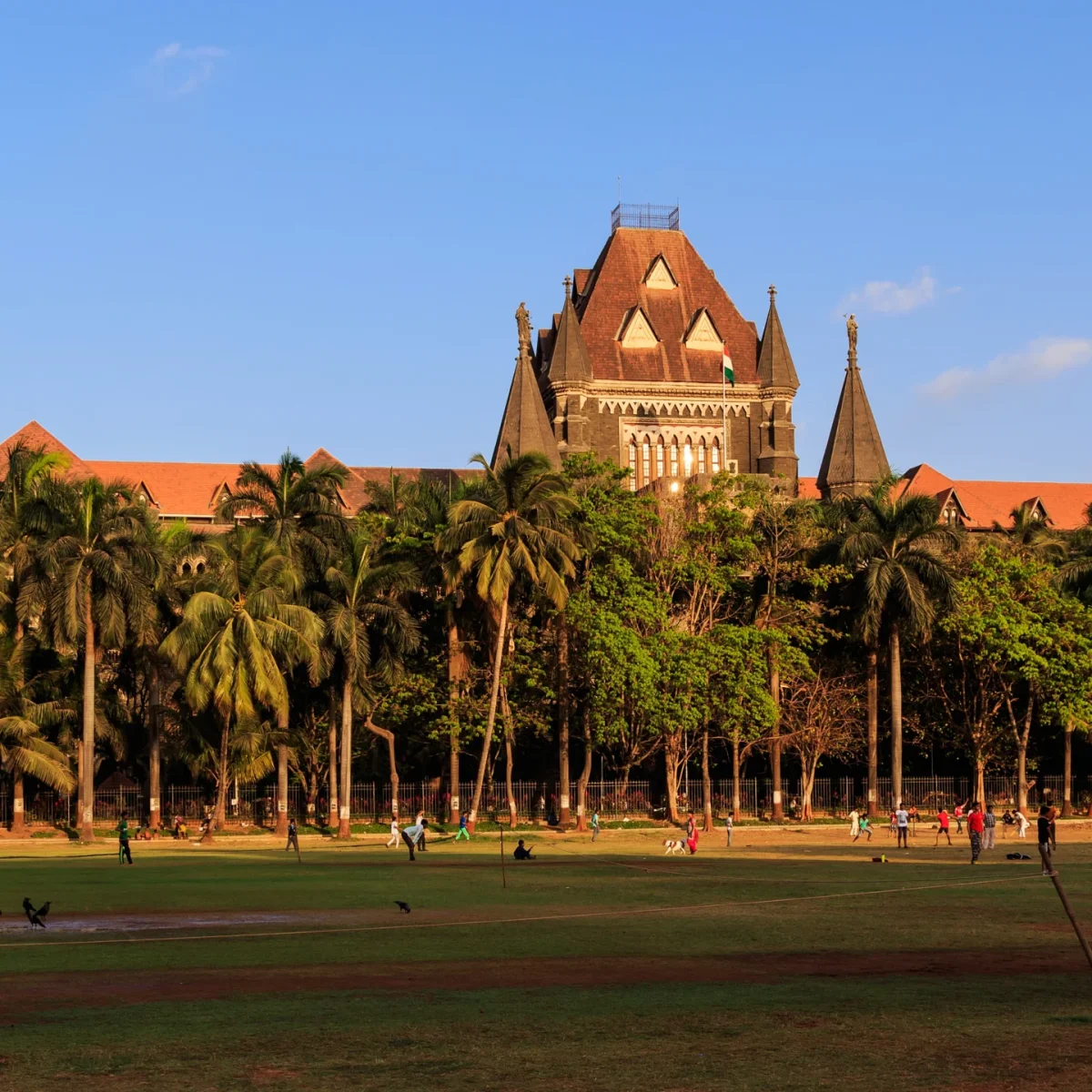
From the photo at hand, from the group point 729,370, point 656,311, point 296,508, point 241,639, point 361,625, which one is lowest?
point 241,639

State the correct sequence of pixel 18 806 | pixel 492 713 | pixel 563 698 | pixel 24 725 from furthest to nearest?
1. pixel 563 698
2. pixel 492 713
3. pixel 18 806
4. pixel 24 725

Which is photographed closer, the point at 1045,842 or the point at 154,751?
the point at 1045,842

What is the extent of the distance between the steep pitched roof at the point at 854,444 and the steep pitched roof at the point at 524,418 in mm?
17327

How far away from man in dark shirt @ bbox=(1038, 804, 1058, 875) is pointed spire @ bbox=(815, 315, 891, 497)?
55.1 metres

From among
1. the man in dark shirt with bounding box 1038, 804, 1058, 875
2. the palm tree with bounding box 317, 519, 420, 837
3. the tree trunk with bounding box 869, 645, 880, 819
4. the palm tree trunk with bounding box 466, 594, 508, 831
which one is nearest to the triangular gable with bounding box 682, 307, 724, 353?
the tree trunk with bounding box 869, 645, 880, 819

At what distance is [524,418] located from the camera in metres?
77.7

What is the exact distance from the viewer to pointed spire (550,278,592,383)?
3401 inches

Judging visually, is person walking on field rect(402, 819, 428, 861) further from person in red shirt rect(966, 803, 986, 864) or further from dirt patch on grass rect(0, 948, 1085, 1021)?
dirt patch on grass rect(0, 948, 1085, 1021)

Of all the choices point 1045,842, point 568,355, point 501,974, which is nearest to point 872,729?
point 568,355

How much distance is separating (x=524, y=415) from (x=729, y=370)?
46.2ft

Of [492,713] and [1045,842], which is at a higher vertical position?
[492,713]

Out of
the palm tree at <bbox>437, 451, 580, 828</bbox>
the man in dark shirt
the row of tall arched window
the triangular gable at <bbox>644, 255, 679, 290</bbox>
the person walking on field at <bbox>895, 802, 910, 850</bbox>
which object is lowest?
the person walking on field at <bbox>895, 802, 910, 850</bbox>

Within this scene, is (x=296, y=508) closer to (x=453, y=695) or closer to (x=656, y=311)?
(x=453, y=695)

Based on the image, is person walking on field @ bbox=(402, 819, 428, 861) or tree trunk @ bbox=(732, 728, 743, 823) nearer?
person walking on field @ bbox=(402, 819, 428, 861)
